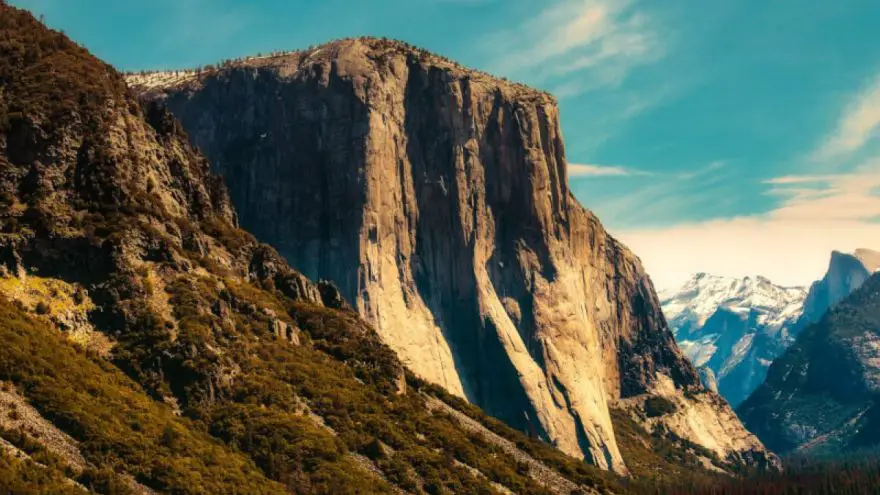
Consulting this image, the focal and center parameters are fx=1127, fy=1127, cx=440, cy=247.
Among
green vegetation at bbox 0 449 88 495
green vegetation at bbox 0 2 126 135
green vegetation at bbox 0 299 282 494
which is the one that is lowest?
green vegetation at bbox 0 449 88 495

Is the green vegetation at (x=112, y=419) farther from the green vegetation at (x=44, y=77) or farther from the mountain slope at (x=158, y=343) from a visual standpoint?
the green vegetation at (x=44, y=77)

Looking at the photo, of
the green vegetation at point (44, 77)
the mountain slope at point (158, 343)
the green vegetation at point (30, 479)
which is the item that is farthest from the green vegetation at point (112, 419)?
the green vegetation at point (44, 77)

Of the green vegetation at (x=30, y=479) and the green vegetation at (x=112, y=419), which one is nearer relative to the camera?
the green vegetation at (x=30, y=479)

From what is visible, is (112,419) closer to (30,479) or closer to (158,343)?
(30,479)

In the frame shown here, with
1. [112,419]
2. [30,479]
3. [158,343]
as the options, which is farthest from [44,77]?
[30,479]

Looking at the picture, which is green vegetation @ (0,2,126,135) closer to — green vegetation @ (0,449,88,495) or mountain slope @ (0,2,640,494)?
mountain slope @ (0,2,640,494)

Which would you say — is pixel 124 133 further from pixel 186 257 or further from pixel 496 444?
pixel 496 444

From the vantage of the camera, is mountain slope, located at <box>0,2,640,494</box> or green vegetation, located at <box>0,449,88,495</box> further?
mountain slope, located at <box>0,2,640,494</box>

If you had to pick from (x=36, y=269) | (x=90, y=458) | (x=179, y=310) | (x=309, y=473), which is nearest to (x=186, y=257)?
(x=179, y=310)

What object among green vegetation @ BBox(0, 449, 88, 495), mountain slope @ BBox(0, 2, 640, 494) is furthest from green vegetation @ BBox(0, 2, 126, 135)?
green vegetation @ BBox(0, 449, 88, 495)
